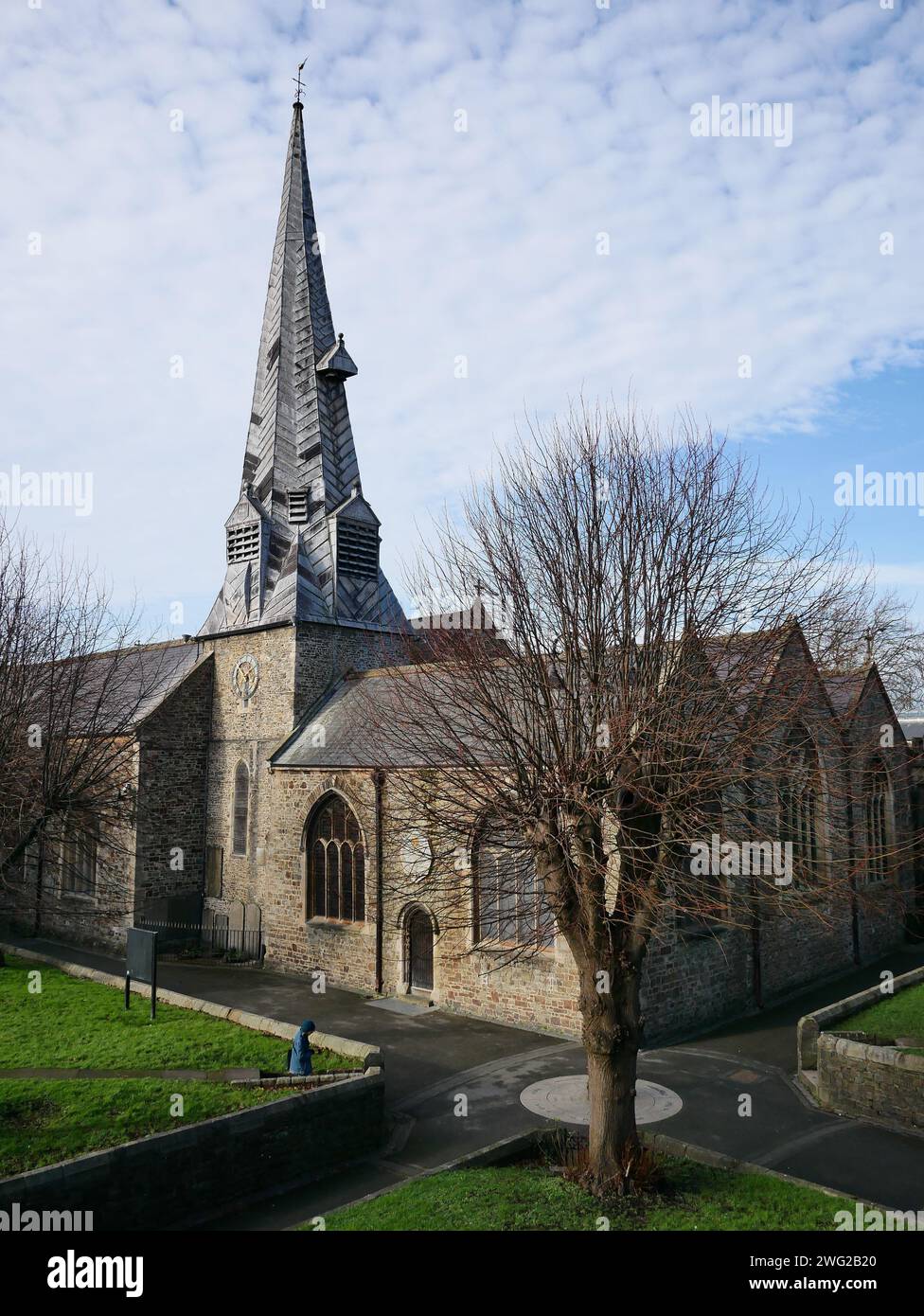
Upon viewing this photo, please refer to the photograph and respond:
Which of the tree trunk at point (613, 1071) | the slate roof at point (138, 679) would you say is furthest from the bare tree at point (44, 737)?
the tree trunk at point (613, 1071)

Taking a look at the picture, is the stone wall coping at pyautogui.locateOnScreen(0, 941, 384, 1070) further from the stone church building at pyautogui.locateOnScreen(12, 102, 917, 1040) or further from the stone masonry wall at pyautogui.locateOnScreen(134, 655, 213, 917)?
the stone masonry wall at pyautogui.locateOnScreen(134, 655, 213, 917)

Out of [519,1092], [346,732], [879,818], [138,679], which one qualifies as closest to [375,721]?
[519,1092]

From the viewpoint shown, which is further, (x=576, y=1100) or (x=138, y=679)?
(x=138, y=679)

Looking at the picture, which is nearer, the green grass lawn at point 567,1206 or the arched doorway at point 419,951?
the green grass lawn at point 567,1206

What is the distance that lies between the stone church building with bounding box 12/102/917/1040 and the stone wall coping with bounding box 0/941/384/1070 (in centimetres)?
277

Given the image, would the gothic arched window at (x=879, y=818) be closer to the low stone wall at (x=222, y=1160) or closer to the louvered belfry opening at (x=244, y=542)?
the low stone wall at (x=222, y=1160)

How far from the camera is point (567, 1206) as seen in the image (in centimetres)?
909

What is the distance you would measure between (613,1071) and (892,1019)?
821cm

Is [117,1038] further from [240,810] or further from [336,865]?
[240,810]

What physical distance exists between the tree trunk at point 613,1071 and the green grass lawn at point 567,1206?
0.50 m

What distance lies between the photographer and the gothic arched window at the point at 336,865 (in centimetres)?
2019

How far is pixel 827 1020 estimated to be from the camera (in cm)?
1531
